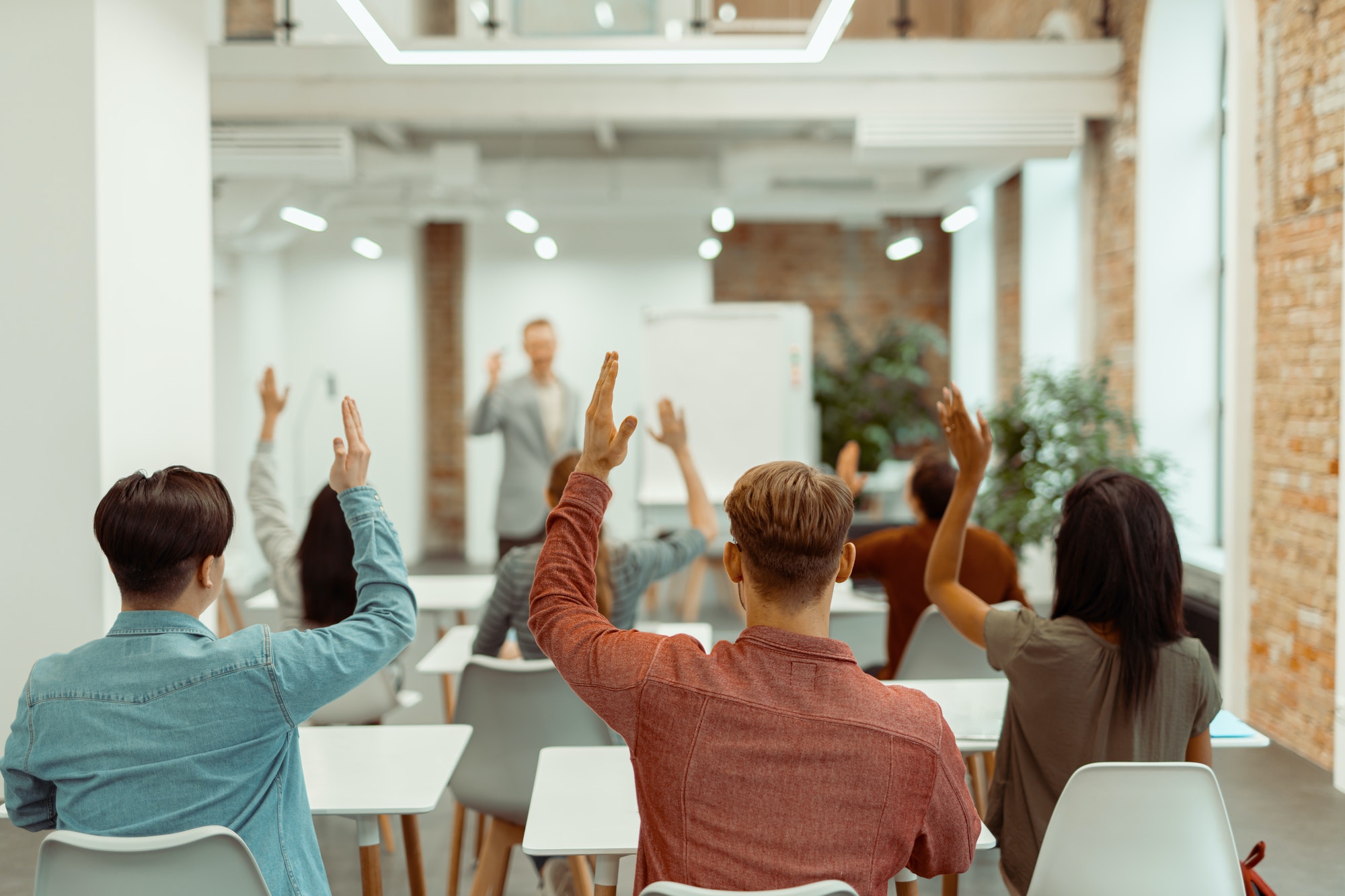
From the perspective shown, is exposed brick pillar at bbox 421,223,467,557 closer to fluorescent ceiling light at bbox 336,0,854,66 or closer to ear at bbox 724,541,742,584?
fluorescent ceiling light at bbox 336,0,854,66

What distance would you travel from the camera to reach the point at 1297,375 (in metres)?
3.90

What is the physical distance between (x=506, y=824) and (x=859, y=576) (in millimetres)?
1482

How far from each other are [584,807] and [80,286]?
1985 millimetres

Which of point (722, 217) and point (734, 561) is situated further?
point (722, 217)

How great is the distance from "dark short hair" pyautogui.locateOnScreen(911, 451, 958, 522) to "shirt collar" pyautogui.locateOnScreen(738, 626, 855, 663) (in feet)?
6.38

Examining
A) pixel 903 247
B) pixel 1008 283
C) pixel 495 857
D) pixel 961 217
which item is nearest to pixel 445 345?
pixel 903 247

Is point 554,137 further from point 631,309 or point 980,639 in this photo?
point 980,639

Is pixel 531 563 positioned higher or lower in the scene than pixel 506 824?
higher

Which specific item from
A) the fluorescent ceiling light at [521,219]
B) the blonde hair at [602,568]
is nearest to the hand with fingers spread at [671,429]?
the blonde hair at [602,568]

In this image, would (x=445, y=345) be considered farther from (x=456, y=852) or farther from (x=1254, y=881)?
(x=1254, y=881)

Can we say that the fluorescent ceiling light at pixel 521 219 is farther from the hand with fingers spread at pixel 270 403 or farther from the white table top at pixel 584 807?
the white table top at pixel 584 807

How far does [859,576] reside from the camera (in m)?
3.40

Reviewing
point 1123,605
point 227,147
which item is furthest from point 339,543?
point 227,147

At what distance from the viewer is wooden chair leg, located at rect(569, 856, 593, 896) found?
2375mm
